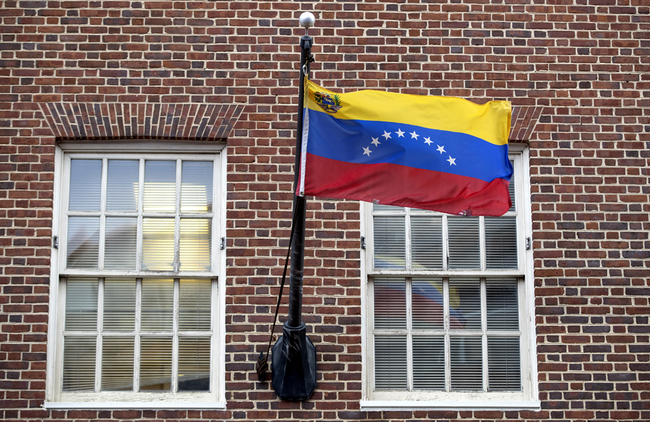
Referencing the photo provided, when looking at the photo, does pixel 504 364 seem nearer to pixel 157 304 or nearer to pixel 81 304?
pixel 157 304

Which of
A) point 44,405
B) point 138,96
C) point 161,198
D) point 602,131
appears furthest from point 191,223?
point 602,131

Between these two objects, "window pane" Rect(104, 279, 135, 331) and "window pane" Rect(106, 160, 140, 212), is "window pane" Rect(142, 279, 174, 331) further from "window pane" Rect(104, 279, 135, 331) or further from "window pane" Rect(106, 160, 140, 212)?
"window pane" Rect(106, 160, 140, 212)

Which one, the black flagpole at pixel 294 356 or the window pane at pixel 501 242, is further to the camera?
the window pane at pixel 501 242

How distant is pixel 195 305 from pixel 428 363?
199 cm

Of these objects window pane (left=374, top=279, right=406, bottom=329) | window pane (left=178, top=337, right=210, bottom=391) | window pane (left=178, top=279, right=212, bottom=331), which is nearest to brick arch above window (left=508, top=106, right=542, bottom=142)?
window pane (left=374, top=279, right=406, bottom=329)

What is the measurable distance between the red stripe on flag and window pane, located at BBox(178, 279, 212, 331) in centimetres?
188

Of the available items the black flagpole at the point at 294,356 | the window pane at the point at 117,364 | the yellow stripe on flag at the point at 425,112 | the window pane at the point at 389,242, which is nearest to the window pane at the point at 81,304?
the window pane at the point at 117,364

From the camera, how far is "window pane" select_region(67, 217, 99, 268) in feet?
17.5

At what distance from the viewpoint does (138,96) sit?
5.43 metres

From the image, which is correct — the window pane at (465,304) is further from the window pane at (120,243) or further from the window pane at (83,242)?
the window pane at (83,242)

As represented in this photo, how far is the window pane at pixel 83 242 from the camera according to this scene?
17.5ft

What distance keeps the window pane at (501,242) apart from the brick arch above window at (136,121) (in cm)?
238

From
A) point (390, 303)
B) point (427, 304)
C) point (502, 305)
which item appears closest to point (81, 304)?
point (390, 303)

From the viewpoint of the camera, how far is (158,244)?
538cm
